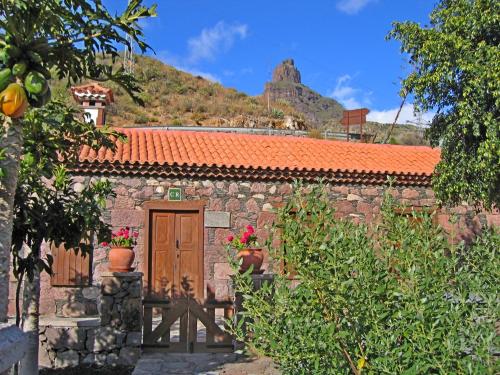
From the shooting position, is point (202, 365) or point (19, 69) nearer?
point (19, 69)

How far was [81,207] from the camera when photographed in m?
4.57

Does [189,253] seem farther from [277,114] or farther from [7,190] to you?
[277,114]

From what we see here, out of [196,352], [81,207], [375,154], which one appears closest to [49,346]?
[196,352]

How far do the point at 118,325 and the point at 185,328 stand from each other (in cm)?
77

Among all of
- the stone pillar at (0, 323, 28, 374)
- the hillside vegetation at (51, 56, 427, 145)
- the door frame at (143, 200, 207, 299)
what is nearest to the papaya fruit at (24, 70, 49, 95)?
the stone pillar at (0, 323, 28, 374)

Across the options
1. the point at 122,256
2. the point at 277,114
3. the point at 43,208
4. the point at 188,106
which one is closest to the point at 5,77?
the point at 43,208

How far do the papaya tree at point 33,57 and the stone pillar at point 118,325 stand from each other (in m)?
3.32

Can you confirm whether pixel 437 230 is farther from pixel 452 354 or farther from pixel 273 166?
pixel 273 166

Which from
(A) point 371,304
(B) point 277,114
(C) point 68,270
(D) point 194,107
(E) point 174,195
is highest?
(D) point 194,107

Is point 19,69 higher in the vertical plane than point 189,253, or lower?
higher

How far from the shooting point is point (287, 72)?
8519 centimetres

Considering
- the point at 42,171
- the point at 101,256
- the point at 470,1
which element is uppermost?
the point at 470,1

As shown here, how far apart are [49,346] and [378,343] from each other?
4702 mm

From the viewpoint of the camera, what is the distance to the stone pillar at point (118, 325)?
237 inches
